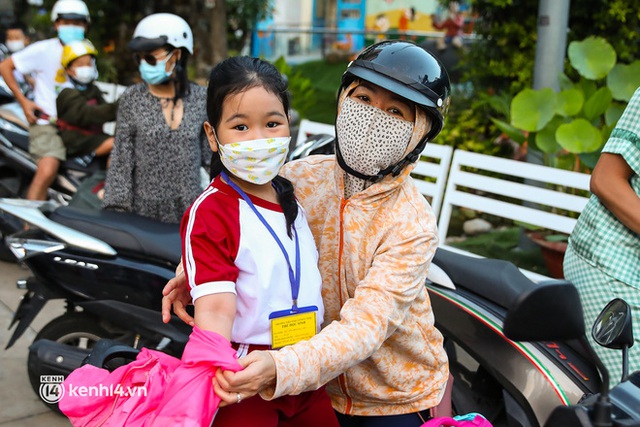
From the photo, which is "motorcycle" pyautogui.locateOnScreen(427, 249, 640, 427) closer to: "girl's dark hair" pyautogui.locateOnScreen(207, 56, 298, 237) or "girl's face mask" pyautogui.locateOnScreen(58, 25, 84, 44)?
"girl's dark hair" pyautogui.locateOnScreen(207, 56, 298, 237)

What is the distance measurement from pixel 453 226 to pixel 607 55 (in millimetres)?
2163

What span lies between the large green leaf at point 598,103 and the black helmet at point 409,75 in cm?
352

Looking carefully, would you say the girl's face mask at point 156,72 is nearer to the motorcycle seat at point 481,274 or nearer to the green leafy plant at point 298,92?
the motorcycle seat at point 481,274

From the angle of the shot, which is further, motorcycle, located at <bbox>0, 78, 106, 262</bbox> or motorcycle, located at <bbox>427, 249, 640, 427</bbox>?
motorcycle, located at <bbox>0, 78, 106, 262</bbox>

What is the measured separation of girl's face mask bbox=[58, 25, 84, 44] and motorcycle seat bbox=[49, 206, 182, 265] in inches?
99.6

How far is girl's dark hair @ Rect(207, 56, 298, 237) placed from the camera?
1.75 m

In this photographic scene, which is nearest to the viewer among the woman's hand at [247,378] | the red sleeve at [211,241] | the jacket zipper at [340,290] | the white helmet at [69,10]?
the woman's hand at [247,378]

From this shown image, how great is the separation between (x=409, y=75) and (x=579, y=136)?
349cm

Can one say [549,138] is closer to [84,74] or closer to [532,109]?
[532,109]

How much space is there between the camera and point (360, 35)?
61.2ft

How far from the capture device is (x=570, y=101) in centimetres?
507

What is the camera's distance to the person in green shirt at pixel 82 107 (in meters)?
4.79

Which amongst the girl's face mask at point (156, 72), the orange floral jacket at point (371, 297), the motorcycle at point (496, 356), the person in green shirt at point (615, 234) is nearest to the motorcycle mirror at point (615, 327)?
the motorcycle at point (496, 356)

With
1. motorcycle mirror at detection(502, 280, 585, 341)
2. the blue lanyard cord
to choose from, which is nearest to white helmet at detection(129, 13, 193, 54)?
the blue lanyard cord
